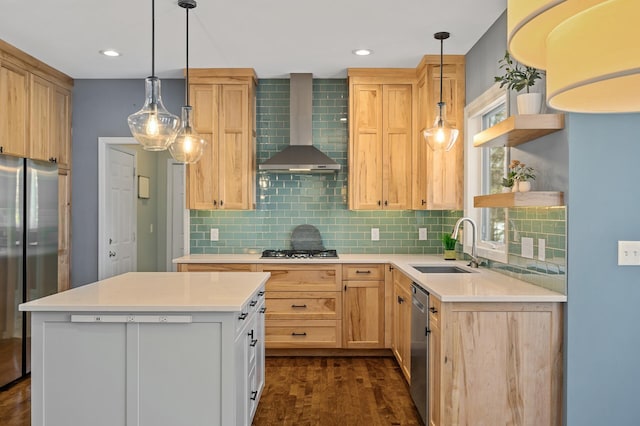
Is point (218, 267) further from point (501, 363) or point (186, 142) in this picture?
point (501, 363)

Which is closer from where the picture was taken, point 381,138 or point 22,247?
point 22,247

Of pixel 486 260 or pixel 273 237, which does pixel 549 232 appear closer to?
pixel 486 260

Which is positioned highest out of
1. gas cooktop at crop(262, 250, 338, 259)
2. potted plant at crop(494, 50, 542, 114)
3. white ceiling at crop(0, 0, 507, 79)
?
white ceiling at crop(0, 0, 507, 79)

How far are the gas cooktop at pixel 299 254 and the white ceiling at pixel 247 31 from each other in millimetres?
1714

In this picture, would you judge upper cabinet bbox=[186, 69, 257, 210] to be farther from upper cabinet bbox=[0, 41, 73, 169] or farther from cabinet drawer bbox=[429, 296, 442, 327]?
cabinet drawer bbox=[429, 296, 442, 327]

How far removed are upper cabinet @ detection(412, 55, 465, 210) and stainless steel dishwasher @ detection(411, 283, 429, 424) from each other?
1214 mm

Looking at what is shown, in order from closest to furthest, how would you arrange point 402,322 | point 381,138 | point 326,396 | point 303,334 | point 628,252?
point 628,252
point 326,396
point 402,322
point 303,334
point 381,138

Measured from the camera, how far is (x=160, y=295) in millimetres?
2459

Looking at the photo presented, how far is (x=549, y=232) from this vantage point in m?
2.59

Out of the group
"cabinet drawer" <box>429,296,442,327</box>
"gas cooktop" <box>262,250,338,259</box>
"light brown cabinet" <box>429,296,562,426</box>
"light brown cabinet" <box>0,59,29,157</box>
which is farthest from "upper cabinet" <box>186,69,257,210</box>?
"light brown cabinet" <box>429,296,562,426</box>

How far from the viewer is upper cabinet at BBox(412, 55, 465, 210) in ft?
13.5

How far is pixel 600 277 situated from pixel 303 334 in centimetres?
257

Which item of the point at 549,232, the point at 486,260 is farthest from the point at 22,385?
the point at 549,232

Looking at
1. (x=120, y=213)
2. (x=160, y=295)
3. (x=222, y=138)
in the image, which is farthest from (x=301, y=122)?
(x=160, y=295)
